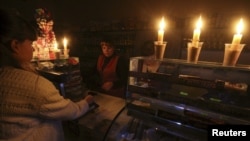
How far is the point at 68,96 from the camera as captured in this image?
1605 mm

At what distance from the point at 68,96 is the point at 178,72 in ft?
3.73

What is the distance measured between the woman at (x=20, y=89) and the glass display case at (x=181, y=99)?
0.43 metres

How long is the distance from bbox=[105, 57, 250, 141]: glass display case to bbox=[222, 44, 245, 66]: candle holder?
0.03 m

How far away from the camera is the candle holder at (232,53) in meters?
0.73

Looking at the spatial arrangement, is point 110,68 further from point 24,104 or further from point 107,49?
point 24,104

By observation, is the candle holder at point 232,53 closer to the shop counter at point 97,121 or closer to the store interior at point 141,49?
the store interior at point 141,49

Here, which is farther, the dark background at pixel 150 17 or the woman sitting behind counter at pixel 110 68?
the dark background at pixel 150 17

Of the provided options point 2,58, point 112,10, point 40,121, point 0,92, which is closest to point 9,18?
point 2,58

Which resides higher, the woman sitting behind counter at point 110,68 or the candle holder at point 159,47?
the candle holder at point 159,47

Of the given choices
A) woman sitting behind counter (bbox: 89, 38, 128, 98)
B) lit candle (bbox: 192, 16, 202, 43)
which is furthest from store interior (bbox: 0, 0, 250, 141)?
woman sitting behind counter (bbox: 89, 38, 128, 98)

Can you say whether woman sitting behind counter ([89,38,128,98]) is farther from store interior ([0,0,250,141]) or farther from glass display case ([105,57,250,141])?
glass display case ([105,57,250,141])

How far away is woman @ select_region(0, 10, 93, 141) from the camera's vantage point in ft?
2.72

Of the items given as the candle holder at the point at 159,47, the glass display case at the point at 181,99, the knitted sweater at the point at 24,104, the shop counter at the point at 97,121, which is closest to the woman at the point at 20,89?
the knitted sweater at the point at 24,104

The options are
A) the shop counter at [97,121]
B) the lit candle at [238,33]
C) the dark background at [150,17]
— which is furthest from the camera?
the dark background at [150,17]
